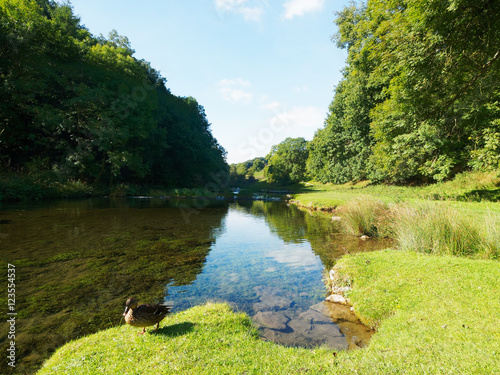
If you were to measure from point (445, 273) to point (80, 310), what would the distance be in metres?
8.84

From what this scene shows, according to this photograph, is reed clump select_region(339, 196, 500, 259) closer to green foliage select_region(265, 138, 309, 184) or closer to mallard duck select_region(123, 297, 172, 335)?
mallard duck select_region(123, 297, 172, 335)

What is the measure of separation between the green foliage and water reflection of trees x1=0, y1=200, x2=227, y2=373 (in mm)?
76949

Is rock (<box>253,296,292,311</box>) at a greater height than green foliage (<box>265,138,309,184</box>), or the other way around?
green foliage (<box>265,138,309,184</box>)

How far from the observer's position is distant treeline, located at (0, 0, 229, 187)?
27.3 meters

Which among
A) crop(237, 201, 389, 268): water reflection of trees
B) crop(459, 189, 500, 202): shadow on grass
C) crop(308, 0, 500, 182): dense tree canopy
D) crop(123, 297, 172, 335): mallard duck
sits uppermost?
crop(308, 0, 500, 182): dense tree canopy

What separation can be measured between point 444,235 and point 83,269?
12149mm

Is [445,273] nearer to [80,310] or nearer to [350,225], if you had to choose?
[350,225]

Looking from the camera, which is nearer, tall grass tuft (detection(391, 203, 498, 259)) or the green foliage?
tall grass tuft (detection(391, 203, 498, 259))

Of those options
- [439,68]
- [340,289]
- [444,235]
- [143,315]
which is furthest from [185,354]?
[439,68]

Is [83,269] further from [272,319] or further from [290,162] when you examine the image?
[290,162]

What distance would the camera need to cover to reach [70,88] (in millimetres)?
31172

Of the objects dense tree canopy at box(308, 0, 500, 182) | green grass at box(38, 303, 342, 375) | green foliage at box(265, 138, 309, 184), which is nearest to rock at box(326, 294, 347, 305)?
green grass at box(38, 303, 342, 375)

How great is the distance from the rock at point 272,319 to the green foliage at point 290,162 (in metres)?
83.9

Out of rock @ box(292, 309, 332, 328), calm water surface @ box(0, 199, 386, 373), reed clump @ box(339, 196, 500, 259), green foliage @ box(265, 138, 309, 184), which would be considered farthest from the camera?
green foliage @ box(265, 138, 309, 184)
